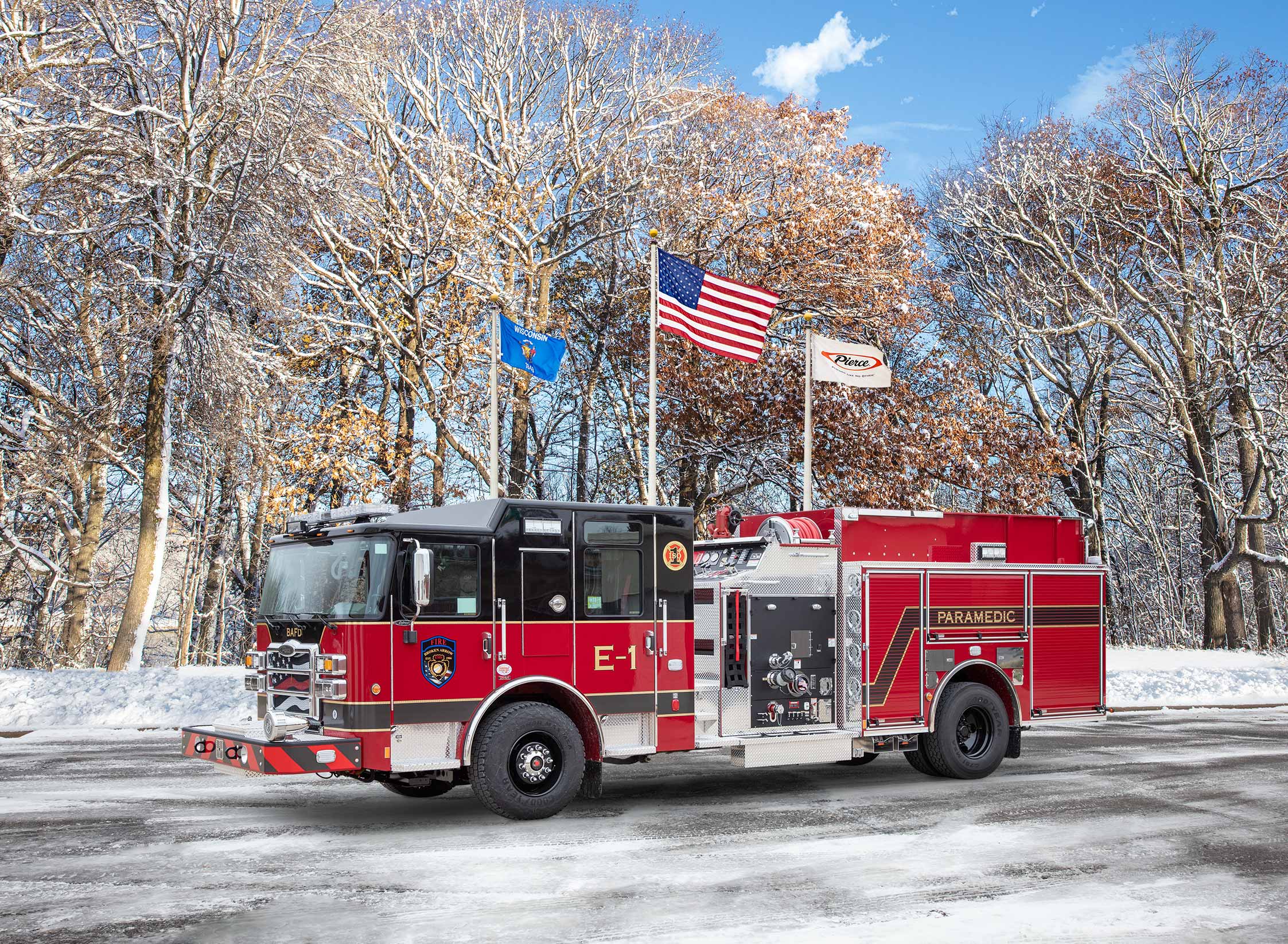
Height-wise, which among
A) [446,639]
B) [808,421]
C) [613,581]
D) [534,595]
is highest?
[808,421]

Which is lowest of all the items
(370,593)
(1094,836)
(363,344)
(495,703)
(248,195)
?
(1094,836)

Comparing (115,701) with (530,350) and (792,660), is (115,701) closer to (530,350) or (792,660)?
(530,350)

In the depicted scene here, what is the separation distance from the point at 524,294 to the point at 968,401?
1175cm

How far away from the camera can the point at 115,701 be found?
55.9ft

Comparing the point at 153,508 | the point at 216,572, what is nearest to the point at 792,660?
the point at 153,508

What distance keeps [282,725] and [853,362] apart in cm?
1432

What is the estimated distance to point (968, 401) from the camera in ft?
99.7

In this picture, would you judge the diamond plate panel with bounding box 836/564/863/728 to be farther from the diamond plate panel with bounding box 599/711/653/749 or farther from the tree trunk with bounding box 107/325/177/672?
the tree trunk with bounding box 107/325/177/672

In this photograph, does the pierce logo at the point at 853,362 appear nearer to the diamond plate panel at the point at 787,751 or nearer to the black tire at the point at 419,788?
the diamond plate panel at the point at 787,751

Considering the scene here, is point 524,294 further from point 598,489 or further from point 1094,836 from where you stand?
point 1094,836

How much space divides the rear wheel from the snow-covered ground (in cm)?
824

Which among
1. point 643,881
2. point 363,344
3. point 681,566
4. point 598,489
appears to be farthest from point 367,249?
point 643,881

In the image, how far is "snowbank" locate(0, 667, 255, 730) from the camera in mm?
16375

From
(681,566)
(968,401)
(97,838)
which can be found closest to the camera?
(97,838)
